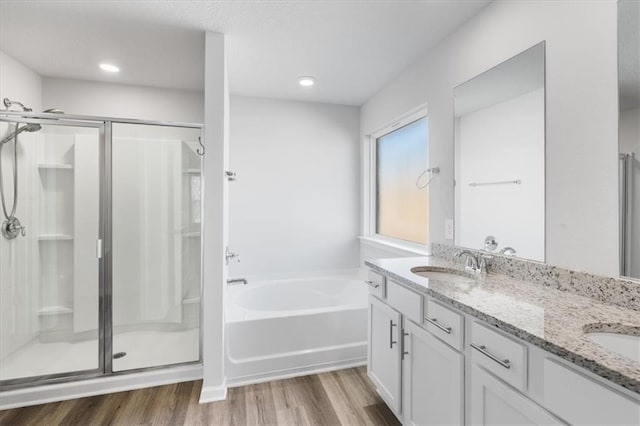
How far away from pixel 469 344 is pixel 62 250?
301 cm

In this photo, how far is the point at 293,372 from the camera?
7.47 feet

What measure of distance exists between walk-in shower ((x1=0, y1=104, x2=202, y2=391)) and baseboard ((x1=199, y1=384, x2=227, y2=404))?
0.41 metres

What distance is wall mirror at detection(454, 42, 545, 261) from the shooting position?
150 cm

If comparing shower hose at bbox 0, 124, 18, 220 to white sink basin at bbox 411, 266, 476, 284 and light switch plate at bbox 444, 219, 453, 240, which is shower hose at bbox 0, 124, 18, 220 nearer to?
white sink basin at bbox 411, 266, 476, 284

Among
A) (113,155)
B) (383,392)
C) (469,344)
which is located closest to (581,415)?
(469,344)

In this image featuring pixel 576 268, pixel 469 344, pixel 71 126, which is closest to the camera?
pixel 469 344

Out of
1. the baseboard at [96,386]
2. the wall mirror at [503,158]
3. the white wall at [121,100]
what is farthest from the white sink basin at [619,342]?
the white wall at [121,100]

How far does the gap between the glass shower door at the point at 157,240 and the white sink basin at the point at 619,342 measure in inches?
96.3

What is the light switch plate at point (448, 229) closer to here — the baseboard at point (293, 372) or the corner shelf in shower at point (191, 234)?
the baseboard at point (293, 372)

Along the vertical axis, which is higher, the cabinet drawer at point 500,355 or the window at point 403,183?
the window at point 403,183

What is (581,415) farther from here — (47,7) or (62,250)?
(62,250)

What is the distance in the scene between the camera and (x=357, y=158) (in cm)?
357

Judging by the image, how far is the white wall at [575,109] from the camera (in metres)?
1.20

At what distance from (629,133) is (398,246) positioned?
1.83 meters
